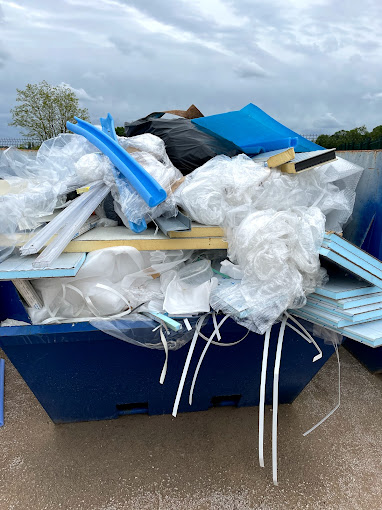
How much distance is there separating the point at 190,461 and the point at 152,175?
4.62ft

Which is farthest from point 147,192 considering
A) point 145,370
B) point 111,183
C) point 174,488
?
point 174,488

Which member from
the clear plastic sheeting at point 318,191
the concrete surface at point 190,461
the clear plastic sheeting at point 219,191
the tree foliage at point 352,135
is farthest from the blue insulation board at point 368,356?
the tree foliage at point 352,135

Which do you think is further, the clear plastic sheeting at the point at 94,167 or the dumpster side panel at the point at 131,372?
the clear plastic sheeting at the point at 94,167

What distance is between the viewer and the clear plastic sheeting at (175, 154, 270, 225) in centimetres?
152

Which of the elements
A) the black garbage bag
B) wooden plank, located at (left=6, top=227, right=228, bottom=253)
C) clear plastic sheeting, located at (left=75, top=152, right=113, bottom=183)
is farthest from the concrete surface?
the black garbage bag

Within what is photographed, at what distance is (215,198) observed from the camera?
1.54 m

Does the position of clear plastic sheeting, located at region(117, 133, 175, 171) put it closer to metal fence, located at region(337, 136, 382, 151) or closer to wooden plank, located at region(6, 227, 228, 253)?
wooden plank, located at region(6, 227, 228, 253)

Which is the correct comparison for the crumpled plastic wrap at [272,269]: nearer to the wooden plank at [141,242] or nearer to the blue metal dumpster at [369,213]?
the wooden plank at [141,242]

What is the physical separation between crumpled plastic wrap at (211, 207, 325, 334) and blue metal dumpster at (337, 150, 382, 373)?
0.93 meters

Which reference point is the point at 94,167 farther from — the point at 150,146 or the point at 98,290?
the point at 98,290

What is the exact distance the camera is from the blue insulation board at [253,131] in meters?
1.93

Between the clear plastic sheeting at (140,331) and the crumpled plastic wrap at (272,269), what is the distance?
7.1 inches

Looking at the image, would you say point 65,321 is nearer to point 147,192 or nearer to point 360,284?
point 147,192

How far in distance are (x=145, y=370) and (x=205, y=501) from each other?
2.08 feet
